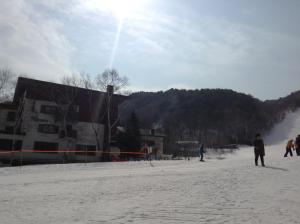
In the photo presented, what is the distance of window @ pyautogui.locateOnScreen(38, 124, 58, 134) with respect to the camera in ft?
198

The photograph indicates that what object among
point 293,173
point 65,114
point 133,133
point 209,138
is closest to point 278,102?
point 209,138

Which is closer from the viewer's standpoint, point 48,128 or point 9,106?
point 48,128

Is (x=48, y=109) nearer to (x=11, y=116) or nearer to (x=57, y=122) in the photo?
(x=57, y=122)

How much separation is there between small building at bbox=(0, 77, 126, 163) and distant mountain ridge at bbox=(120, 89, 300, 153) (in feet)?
107

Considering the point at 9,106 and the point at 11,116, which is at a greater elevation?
the point at 9,106

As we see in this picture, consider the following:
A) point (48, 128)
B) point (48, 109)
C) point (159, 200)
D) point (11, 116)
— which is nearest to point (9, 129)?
point (11, 116)

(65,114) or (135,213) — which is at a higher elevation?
(65,114)

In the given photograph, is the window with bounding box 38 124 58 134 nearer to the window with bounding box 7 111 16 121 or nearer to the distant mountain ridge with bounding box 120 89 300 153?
the window with bounding box 7 111 16 121

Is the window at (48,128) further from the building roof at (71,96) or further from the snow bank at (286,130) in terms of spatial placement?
the snow bank at (286,130)

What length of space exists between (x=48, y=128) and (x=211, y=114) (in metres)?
82.1

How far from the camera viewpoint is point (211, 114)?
443 feet

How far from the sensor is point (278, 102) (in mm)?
123812

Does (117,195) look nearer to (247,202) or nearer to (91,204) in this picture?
(91,204)

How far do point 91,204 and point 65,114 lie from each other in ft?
158
